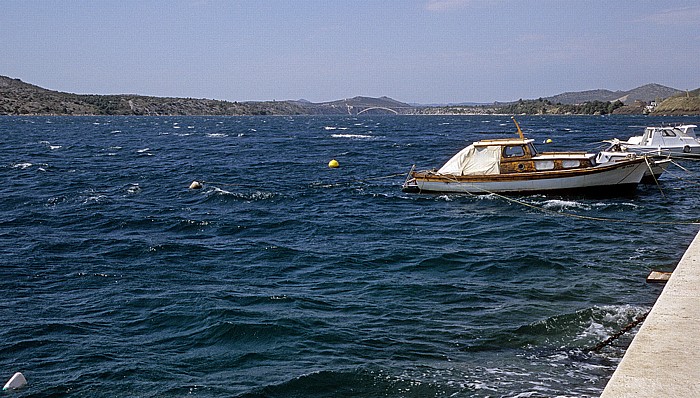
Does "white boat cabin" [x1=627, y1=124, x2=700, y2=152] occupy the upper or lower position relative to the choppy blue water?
upper

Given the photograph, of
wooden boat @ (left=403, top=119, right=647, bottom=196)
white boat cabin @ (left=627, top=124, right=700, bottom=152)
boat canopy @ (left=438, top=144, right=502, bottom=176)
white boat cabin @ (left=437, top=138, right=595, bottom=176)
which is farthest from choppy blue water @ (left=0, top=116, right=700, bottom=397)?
white boat cabin @ (left=627, top=124, right=700, bottom=152)

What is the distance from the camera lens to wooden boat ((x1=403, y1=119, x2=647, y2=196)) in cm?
2913

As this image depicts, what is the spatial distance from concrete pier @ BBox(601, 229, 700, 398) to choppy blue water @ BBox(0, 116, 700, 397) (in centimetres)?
150

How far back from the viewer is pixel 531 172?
29.6 m

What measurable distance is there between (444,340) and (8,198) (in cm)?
2639

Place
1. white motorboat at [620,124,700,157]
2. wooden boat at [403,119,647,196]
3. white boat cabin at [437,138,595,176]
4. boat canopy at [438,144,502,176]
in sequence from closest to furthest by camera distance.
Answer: wooden boat at [403,119,647,196]
white boat cabin at [437,138,595,176]
boat canopy at [438,144,502,176]
white motorboat at [620,124,700,157]

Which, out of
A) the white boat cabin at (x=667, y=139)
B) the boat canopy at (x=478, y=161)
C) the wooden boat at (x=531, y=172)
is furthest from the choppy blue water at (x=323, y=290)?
the white boat cabin at (x=667, y=139)

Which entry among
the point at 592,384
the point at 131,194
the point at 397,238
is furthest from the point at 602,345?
the point at 131,194

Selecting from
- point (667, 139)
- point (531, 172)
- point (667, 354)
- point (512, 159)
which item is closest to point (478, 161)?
point (512, 159)

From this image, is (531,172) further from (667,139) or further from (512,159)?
(667,139)

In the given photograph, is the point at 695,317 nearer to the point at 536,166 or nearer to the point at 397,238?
the point at 397,238

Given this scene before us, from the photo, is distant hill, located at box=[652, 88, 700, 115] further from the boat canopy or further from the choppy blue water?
the boat canopy

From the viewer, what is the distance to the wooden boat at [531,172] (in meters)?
29.1

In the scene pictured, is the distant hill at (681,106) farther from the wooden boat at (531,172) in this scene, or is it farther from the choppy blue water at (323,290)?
the wooden boat at (531,172)
